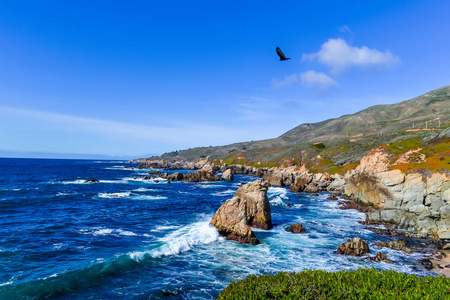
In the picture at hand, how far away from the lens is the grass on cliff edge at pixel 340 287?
13.7 meters

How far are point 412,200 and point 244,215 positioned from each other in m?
30.6

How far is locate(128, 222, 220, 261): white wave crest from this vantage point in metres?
29.9

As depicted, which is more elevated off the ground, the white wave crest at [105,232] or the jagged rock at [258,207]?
the jagged rock at [258,207]

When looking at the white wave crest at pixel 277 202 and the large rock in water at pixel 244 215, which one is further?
the white wave crest at pixel 277 202

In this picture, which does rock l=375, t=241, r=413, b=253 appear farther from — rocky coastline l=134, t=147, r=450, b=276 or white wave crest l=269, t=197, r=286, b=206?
white wave crest l=269, t=197, r=286, b=206

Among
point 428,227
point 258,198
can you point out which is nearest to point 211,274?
point 258,198

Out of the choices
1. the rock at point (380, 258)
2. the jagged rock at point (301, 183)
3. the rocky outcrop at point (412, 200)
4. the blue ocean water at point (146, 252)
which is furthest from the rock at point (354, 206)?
the rock at point (380, 258)

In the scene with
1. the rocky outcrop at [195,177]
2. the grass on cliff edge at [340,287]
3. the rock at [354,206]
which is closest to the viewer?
the grass on cliff edge at [340,287]

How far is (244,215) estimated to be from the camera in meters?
36.8

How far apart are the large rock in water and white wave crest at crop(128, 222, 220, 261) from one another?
1.79m

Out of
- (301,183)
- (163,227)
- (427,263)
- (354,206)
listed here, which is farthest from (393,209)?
(301,183)

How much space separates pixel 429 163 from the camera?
158 ft

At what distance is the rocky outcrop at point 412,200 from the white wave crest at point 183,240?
30286 millimetres

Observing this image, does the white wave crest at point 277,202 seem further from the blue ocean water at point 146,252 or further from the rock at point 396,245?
the rock at point 396,245
